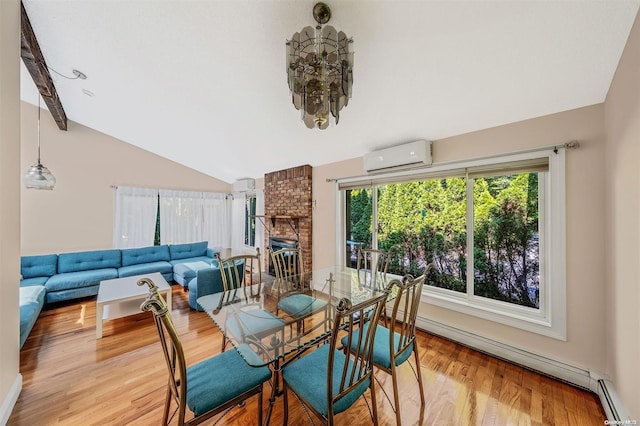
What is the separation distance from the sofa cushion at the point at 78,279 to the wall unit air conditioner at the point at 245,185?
2661 millimetres

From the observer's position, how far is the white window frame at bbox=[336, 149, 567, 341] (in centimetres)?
190

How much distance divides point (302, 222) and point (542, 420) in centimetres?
332

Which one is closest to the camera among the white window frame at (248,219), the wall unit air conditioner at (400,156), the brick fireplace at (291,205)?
the wall unit air conditioner at (400,156)

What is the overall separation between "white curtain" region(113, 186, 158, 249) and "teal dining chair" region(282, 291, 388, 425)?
4.75 metres

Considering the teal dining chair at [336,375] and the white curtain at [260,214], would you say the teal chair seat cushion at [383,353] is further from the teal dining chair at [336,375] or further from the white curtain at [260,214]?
the white curtain at [260,214]

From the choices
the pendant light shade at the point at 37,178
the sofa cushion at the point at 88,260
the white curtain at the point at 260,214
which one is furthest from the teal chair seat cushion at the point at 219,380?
the sofa cushion at the point at 88,260

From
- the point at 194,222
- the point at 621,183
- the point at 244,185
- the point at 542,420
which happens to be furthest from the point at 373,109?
the point at 194,222

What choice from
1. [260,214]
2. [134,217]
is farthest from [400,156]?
[134,217]

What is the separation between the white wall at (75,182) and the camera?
149 inches

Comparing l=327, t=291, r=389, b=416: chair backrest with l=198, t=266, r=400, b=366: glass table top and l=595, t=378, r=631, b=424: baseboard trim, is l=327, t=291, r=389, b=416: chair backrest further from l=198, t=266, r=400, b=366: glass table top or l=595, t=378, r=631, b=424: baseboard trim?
l=595, t=378, r=631, b=424: baseboard trim

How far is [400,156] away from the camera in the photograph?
2.70 m

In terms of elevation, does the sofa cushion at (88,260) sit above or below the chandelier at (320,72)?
below

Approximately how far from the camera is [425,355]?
2279 mm

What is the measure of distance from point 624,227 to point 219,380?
2.53m
